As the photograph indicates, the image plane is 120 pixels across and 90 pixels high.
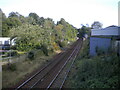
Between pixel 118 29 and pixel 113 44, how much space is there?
13.0 ft

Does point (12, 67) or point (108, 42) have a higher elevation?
point (108, 42)

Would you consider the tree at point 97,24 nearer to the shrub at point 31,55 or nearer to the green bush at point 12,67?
the shrub at point 31,55

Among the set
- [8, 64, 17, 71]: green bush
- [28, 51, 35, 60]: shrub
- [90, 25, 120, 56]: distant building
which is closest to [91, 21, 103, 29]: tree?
[90, 25, 120, 56]: distant building

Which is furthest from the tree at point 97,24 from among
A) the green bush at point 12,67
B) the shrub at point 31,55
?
the green bush at point 12,67

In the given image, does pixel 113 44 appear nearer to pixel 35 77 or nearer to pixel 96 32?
pixel 35 77

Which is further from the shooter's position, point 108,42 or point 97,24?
point 97,24

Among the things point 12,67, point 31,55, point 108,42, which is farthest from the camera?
point 31,55

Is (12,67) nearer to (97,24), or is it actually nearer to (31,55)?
(31,55)

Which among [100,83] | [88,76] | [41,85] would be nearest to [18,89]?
[41,85]

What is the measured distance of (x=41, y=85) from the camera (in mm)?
9773

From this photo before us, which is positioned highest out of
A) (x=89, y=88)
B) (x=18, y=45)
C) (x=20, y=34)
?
(x=20, y=34)

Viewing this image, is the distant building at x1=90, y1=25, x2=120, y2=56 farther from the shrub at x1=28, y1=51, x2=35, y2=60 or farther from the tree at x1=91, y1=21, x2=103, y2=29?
the tree at x1=91, y1=21, x2=103, y2=29

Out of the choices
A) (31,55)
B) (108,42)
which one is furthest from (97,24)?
(108,42)

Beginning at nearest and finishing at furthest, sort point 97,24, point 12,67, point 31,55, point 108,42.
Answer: point 12,67
point 108,42
point 31,55
point 97,24
